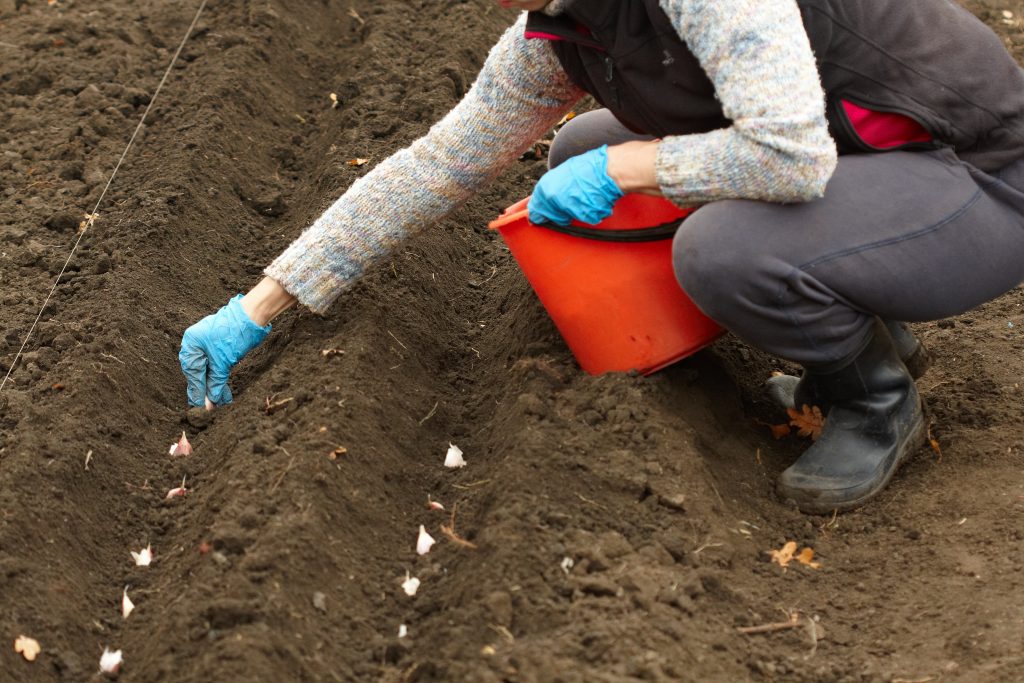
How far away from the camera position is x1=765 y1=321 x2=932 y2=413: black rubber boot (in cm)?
305

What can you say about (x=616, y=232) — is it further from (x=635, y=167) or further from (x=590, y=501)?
(x=590, y=501)

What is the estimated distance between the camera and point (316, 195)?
4.21m

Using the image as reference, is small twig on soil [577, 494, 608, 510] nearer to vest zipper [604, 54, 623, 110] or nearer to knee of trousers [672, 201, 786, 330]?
knee of trousers [672, 201, 786, 330]

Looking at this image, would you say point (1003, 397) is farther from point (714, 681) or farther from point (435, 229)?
point (435, 229)

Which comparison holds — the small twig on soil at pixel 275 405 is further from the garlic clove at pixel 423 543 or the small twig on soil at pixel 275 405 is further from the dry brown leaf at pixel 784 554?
the dry brown leaf at pixel 784 554

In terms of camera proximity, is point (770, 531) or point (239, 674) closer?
point (239, 674)

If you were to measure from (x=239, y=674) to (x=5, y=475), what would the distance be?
3.39 feet

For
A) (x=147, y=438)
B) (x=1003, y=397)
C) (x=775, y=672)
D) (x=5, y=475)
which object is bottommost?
(x=1003, y=397)

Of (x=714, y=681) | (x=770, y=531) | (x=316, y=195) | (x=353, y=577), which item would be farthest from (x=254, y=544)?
(x=316, y=195)

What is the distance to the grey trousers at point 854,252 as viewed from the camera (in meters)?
2.54

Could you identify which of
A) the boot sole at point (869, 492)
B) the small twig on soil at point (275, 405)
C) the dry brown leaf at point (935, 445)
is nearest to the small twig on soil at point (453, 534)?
the small twig on soil at point (275, 405)

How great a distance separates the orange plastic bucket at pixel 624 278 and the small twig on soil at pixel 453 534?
1.81 feet

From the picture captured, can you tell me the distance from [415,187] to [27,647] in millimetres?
1407

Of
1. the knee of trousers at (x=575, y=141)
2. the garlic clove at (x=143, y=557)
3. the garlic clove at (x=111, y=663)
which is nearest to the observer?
the garlic clove at (x=111, y=663)
